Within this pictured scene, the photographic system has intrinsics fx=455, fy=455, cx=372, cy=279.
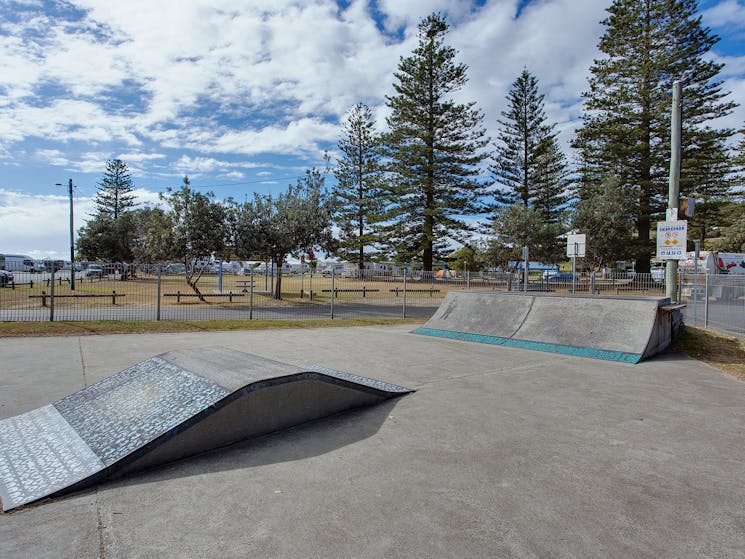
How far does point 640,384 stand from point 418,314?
11399 mm

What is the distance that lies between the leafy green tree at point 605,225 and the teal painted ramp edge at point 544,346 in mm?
21602

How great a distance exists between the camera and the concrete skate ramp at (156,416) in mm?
3486

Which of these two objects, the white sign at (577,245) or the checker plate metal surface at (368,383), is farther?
the white sign at (577,245)

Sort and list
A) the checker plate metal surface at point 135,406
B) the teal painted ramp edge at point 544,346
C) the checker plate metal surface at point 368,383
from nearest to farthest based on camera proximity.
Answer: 1. the checker plate metal surface at point 135,406
2. the checker plate metal surface at point 368,383
3. the teal painted ramp edge at point 544,346

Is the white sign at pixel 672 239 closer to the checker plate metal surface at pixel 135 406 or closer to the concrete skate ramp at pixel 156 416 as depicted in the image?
the concrete skate ramp at pixel 156 416

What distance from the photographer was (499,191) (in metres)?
42.7

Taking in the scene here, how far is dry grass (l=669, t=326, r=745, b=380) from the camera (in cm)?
808

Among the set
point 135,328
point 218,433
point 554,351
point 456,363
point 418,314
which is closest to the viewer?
point 218,433

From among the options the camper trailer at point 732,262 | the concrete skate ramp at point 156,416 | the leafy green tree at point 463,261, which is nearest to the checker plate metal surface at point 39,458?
the concrete skate ramp at point 156,416

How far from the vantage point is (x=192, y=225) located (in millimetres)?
20719

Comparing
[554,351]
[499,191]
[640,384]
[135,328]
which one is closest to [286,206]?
[135,328]

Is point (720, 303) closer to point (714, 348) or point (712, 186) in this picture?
point (714, 348)

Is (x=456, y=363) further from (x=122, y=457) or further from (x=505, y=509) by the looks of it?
(x=122, y=457)

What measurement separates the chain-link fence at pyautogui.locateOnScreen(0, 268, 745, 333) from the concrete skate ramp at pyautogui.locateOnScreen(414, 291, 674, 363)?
353 cm
